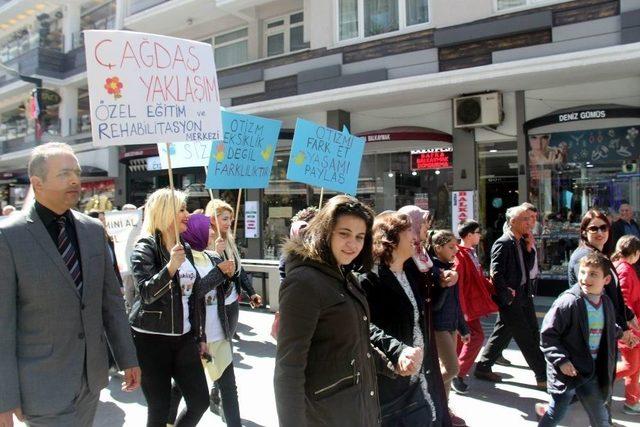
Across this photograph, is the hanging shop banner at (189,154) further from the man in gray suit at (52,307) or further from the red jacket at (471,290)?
the red jacket at (471,290)

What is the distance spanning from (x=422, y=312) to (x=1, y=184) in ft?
90.4

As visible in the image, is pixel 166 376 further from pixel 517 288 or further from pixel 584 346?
pixel 517 288

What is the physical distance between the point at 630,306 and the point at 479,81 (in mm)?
6588

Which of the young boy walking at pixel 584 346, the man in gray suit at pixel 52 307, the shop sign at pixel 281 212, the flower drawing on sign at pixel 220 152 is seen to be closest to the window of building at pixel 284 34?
the shop sign at pixel 281 212

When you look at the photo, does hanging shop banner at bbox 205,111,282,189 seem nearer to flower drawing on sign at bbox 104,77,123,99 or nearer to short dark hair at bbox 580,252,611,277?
flower drawing on sign at bbox 104,77,123,99

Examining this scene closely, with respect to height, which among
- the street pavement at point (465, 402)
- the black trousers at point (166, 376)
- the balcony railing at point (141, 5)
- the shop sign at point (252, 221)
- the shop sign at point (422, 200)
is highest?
the balcony railing at point (141, 5)

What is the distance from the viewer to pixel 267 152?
564cm

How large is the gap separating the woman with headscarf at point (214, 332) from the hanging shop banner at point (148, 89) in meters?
0.72

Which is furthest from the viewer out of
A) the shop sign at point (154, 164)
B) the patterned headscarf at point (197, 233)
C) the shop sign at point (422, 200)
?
the shop sign at point (154, 164)

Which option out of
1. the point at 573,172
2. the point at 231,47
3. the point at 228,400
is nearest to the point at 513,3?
the point at 573,172

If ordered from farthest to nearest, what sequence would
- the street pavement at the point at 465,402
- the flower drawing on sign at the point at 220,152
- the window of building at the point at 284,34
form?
the window of building at the point at 284,34
the flower drawing on sign at the point at 220,152
the street pavement at the point at 465,402

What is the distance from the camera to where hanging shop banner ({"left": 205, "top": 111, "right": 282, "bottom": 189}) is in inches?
201

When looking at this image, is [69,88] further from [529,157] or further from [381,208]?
[529,157]

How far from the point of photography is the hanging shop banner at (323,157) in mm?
5004
